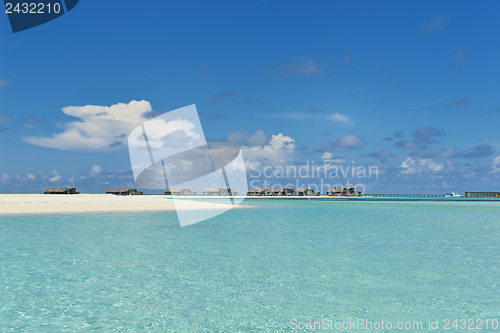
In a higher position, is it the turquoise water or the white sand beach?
the white sand beach

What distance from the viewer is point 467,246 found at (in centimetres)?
2039

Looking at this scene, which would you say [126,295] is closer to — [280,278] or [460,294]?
[280,278]

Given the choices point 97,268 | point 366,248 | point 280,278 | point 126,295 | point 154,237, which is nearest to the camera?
point 126,295

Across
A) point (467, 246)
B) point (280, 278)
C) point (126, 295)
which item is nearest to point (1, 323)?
point (126, 295)

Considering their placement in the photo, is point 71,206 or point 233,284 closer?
point 233,284

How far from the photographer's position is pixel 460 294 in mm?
10797

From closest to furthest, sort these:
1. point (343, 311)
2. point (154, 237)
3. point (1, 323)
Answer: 1. point (1, 323)
2. point (343, 311)
3. point (154, 237)

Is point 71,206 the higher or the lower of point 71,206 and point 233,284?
the higher

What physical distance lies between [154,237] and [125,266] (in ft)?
29.1

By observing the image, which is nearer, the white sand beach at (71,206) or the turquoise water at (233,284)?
the turquoise water at (233,284)

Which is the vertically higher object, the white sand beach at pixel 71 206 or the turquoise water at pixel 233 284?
the white sand beach at pixel 71 206

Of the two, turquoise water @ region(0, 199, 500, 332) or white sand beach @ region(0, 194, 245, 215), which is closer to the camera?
turquoise water @ region(0, 199, 500, 332)

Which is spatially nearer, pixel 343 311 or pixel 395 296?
pixel 343 311

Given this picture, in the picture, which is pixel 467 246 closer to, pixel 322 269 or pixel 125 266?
pixel 322 269
